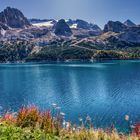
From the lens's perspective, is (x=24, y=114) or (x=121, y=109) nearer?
(x=24, y=114)

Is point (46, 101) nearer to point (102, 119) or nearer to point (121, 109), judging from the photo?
point (121, 109)

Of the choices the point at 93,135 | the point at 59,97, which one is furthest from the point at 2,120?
the point at 59,97

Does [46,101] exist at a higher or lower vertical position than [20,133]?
lower

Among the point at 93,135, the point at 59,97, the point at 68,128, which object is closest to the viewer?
the point at 93,135

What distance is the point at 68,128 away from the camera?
62.6 feet

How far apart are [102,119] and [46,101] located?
33275 millimetres

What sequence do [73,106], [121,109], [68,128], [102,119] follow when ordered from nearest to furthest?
[68,128], [102,119], [121,109], [73,106]

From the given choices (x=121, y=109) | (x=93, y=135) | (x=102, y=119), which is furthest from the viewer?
(x=121, y=109)

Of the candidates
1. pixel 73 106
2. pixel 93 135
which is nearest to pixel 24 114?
pixel 93 135

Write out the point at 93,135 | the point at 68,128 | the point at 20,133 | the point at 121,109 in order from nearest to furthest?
the point at 20,133
the point at 93,135
the point at 68,128
the point at 121,109

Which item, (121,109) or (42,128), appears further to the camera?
(121,109)

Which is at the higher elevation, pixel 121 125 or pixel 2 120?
pixel 2 120

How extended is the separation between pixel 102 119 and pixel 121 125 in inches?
247

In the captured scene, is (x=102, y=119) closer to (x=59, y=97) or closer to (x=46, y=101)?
(x=46, y=101)
